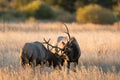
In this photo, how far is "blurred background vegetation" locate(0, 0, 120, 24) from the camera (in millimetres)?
35531

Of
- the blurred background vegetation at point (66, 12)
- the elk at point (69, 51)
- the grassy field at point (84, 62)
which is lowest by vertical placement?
the grassy field at point (84, 62)

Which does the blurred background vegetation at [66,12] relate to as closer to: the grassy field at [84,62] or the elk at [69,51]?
the grassy field at [84,62]

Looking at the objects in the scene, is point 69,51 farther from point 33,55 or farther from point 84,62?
point 84,62

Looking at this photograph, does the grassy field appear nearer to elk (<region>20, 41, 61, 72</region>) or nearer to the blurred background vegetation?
elk (<region>20, 41, 61, 72</region>)

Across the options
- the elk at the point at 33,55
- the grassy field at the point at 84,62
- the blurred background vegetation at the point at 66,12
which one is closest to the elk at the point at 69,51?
the grassy field at the point at 84,62

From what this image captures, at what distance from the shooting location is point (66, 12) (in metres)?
49.0

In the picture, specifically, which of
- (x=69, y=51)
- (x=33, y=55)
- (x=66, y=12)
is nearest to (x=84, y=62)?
(x=69, y=51)

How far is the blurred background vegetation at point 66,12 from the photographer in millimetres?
35531

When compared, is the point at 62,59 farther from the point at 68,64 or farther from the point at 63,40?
the point at 63,40

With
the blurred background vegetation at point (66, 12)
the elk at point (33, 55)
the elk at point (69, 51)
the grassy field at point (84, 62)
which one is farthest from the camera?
the blurred background vegetation at point (66, 12)

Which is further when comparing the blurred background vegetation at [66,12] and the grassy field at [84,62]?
the blurred background vegetation at [66,12]

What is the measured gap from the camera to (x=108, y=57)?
533 inches

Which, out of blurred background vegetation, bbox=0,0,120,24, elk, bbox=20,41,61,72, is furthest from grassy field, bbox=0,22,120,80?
blurred background vegetation, bbox=0,0,120,24

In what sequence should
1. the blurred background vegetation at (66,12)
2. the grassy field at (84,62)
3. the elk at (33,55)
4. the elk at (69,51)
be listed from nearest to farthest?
1. the grassy field at (84,62)
2. the elk at (33,55)
3. the elk at (69,51)
4. the blurred background vegetation at (66,12)
